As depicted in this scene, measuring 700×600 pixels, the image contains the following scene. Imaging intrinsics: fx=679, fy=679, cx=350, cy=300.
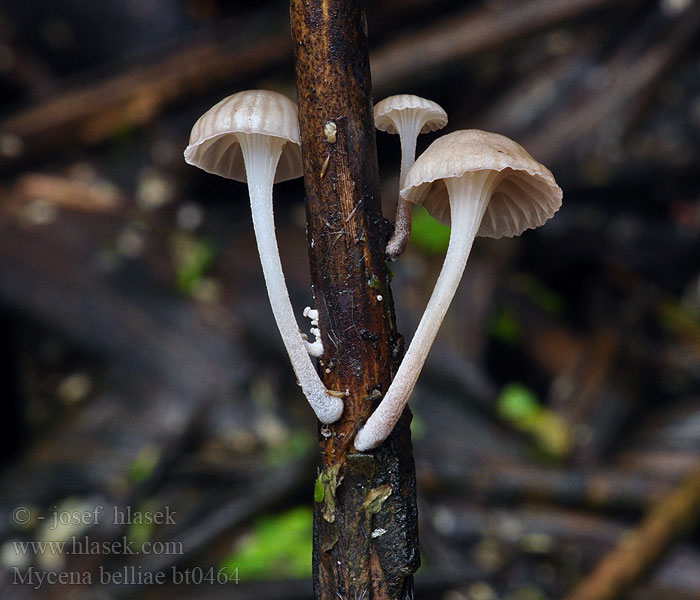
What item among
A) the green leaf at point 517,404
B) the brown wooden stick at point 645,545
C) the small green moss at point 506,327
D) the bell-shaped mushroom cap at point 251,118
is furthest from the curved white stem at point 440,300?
the small green moss at point 506,327

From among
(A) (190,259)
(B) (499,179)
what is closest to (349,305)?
(B) (499,179)

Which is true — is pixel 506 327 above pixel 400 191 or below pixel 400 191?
above

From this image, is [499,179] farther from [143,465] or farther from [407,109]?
[143,465]

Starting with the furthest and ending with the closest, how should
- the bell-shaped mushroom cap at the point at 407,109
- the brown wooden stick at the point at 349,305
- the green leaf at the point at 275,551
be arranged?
the green leaf at the point at 275,551 < the bell-shaped mushroom cap at the point at 407,109 < the brown wooden stick at the point at 349,305

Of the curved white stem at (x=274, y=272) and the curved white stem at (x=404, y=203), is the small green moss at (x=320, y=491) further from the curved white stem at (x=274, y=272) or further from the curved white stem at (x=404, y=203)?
the curved white stem at (x=404, y=203)

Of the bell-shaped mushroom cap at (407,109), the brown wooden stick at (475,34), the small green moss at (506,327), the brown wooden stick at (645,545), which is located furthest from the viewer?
the small green moss at (506,327)

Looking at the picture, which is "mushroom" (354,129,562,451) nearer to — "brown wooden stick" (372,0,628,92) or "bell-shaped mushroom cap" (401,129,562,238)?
"bell-shaped mushroom cap" (401,129,562,238)
